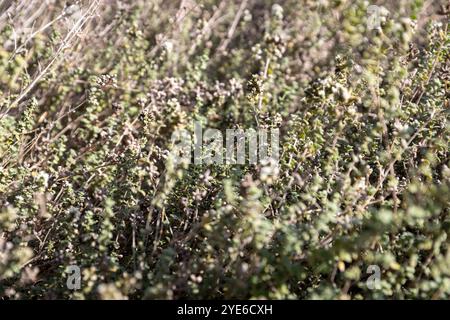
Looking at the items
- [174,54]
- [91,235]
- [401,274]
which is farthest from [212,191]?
[174,54]

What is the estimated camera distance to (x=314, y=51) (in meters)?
4.19

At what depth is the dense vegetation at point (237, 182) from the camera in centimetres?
199

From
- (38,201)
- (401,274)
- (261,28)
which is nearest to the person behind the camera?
(401,274)

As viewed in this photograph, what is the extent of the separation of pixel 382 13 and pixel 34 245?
2106 mm

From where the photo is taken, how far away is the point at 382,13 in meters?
2.18

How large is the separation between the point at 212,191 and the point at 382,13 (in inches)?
48.4

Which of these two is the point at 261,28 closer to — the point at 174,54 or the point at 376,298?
the point at 174,54

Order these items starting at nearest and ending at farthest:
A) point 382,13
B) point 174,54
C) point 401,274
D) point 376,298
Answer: point 376,298 → point 401,274 → point 382,13 → point 174,54

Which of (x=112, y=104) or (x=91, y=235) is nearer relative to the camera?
(x=91, y=235)

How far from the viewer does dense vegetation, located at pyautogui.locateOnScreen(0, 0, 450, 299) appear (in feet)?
6.53

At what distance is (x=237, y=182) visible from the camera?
2514mm

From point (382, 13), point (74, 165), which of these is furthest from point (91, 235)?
point (382, 13)
